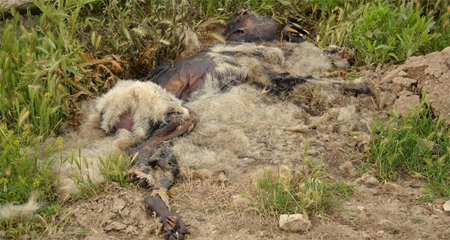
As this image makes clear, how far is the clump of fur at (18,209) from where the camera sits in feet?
10.7

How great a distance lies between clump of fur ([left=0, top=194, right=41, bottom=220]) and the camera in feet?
10.7

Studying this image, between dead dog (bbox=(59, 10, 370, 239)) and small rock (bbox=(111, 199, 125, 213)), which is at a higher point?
dead dog (bbox=(59, 10, 370, 239))

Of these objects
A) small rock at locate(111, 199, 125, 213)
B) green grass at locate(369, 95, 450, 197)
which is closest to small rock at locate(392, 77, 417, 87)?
green grass at locate(369, 95, 450, 197)

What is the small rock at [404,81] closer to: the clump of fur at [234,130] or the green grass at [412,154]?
the green grass at [412,154]

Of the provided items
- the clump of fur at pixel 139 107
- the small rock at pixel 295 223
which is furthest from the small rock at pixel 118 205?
the small rock at pixel 295 223

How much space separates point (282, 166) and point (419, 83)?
163cm

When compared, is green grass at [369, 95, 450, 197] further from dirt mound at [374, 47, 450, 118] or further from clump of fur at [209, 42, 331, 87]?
clump of fur at [209, 42, 331, 87]

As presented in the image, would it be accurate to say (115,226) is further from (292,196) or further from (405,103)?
(405,103)

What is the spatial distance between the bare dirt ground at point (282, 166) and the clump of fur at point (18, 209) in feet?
0.77

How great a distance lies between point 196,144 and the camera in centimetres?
420

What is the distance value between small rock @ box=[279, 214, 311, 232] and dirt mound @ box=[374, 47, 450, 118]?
5.12 ft

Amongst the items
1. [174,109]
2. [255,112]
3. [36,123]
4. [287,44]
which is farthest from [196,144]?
[287,44]

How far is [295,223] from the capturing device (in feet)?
10.3

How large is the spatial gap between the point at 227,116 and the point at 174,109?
20.2 inches
